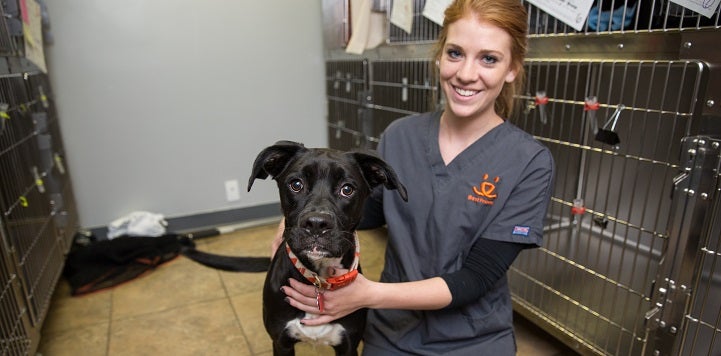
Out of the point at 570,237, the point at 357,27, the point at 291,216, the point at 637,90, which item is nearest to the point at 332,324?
the point at 291,216

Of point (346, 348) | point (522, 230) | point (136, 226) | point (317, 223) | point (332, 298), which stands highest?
point (317, 223)

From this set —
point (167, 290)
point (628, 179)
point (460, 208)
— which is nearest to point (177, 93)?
point (167, 290)

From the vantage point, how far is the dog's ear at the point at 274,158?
3.24 feet

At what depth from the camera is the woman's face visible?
3.50 ft

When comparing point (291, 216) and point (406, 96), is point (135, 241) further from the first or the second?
point (291, 216)

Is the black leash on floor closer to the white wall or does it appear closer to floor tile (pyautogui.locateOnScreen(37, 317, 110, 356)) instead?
the white wall

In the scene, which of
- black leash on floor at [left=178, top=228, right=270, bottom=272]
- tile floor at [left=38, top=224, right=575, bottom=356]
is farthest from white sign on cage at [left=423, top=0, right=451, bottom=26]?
black leash on floor at [left=178, top=228, right=270, bottom=272]

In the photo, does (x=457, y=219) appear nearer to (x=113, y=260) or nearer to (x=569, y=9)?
(x=569, y=9)

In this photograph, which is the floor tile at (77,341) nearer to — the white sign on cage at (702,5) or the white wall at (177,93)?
the white wall at (177,93)

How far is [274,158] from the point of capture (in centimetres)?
105

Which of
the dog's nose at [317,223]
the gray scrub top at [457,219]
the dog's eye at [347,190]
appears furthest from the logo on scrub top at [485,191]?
the dog's nose at [317,223]

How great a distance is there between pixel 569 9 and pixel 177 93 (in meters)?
2.11

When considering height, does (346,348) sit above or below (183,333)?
above

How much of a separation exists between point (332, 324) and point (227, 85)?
1.96 metres
